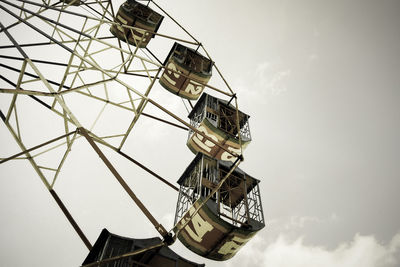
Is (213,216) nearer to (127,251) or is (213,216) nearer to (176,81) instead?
(127,251)

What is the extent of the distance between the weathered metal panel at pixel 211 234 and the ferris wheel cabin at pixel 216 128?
3928 mm

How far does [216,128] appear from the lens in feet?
38.9

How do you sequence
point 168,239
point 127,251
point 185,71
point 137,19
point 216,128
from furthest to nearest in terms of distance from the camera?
point 137,19 < point 185,71 < point 216,128 < point 127,251 < point 168,239

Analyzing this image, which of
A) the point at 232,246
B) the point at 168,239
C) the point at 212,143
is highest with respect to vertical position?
the point at 212,143

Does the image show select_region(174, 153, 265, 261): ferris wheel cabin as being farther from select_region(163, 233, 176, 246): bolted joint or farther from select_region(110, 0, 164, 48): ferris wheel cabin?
select_region(110, 0, 164, 48): ferris wheel cabin

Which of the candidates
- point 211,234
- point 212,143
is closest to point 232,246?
point 211,234

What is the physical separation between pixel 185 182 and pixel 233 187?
6.92 ft

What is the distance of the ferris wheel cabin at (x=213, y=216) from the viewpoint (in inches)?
310

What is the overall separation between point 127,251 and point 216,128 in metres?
6.59

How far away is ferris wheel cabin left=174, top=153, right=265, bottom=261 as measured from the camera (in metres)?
7.88

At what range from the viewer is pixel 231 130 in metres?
12.9

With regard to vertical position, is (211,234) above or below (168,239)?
above

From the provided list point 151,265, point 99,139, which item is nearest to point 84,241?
point 99,139

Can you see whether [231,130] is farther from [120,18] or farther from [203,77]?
[120,18]
